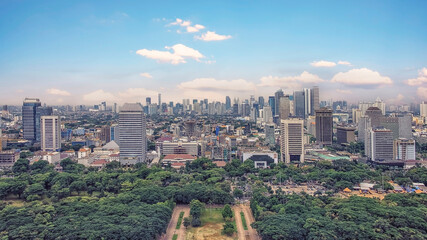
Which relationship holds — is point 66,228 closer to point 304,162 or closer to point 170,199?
point 170,199

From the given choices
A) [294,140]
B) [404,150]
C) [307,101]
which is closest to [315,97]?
[307,101]

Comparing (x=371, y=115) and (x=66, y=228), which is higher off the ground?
(x=371, y=115)

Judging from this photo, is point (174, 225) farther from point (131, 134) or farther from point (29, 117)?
point (29, 117)

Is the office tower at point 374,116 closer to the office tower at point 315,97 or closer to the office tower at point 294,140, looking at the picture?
the office tower at point 294,140

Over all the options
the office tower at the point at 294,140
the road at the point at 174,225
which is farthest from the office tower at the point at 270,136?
the road at the point at 174,225

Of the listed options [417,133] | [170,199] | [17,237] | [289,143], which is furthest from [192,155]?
[417,133]
